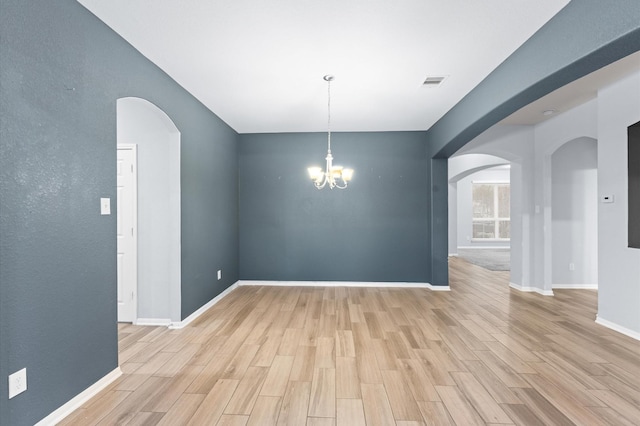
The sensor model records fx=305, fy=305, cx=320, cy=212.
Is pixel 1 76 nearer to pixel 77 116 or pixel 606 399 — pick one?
pixel 77 116

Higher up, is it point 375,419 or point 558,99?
point 558,99

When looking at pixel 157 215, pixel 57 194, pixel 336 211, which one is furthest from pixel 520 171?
pixel 57 194

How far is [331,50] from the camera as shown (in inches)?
108

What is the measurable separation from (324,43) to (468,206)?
10.6 metres

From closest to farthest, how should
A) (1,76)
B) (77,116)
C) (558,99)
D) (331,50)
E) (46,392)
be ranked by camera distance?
(1,76)
(46,392)
(77,116)
(331,50)
(558,99)

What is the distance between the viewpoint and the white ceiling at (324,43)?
2188 mm

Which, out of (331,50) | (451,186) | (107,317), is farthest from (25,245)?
(451,186)

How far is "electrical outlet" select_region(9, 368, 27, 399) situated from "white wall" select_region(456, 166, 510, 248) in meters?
11.7

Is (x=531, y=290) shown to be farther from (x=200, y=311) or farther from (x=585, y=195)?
(x=200, y=311)

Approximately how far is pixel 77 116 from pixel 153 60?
3.78ft

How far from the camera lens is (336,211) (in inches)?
221

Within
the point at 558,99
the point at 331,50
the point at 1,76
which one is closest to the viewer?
the point at 1,76

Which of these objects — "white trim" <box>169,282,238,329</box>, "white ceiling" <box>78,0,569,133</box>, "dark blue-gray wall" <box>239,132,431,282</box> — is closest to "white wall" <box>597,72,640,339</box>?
"white ceiling" <box>78,0,569,133</box>

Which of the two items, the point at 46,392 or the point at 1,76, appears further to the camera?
the point at 46,392
